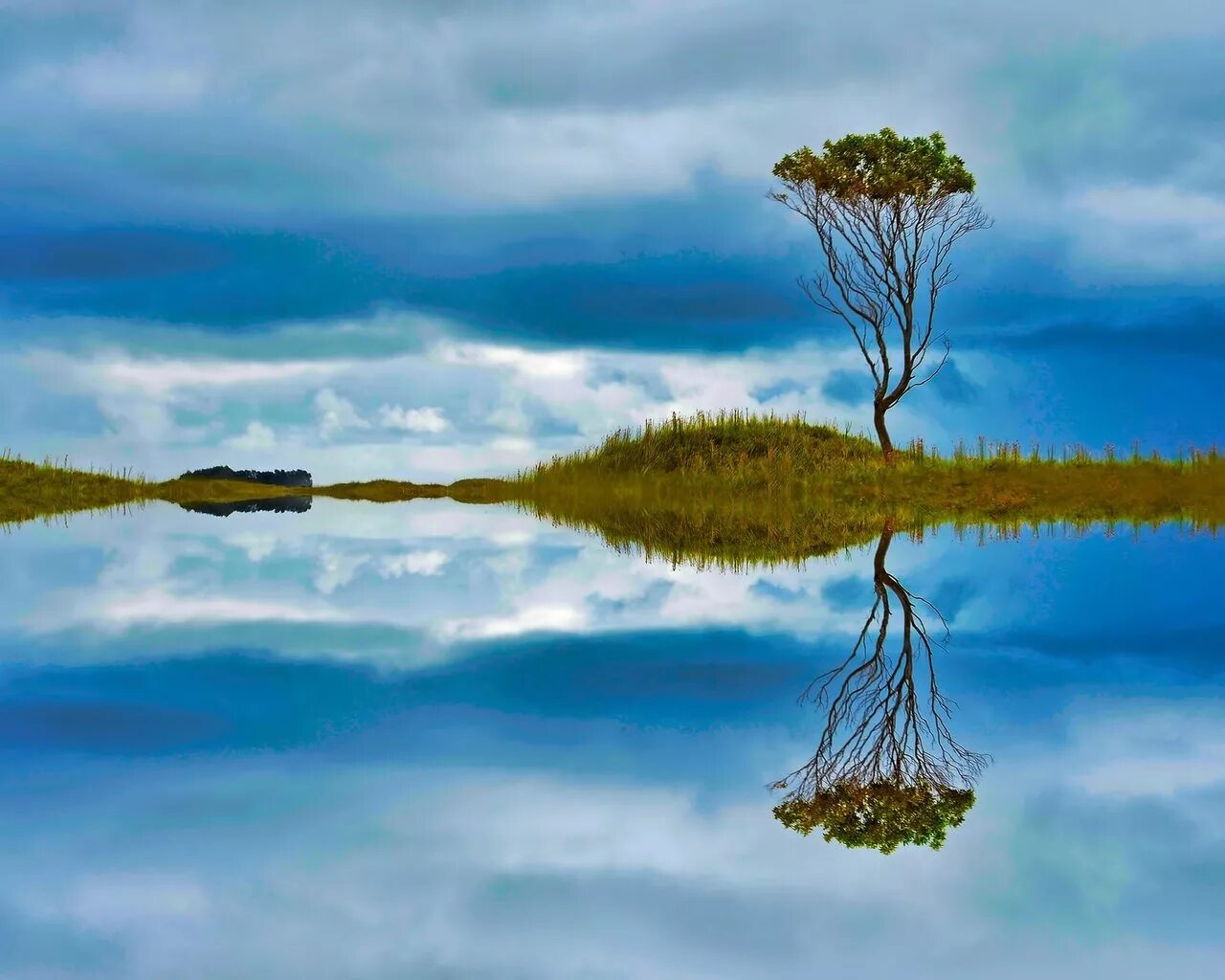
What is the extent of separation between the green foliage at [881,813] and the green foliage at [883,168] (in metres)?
26.1

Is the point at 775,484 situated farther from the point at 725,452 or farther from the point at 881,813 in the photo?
the point at 881,813

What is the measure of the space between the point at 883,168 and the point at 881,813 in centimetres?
2647

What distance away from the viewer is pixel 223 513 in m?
28.7

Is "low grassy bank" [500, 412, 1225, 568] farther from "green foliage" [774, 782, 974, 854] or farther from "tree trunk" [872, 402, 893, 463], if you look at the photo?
"green foliage" [774, 782, 974, 854]

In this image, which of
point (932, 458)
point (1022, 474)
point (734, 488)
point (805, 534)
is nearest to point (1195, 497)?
point (1022, 474)

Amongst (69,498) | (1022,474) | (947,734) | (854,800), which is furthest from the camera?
(69,498)

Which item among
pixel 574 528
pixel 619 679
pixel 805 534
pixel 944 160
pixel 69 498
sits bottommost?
pixel 619 679

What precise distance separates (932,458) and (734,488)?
527cm

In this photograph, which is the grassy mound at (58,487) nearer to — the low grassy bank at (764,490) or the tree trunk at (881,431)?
the low grassy bank at (764,490)

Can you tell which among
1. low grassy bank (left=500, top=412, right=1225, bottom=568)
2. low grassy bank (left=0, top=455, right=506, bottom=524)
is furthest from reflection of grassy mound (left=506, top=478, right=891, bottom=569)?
low grassy bank (left=0, top=455, right=506, bottom=524)

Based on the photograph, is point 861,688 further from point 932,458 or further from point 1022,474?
point 932,458

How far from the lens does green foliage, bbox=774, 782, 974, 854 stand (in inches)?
167

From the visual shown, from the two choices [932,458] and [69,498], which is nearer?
[932,458]

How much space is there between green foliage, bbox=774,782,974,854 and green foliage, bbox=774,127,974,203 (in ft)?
85.7
